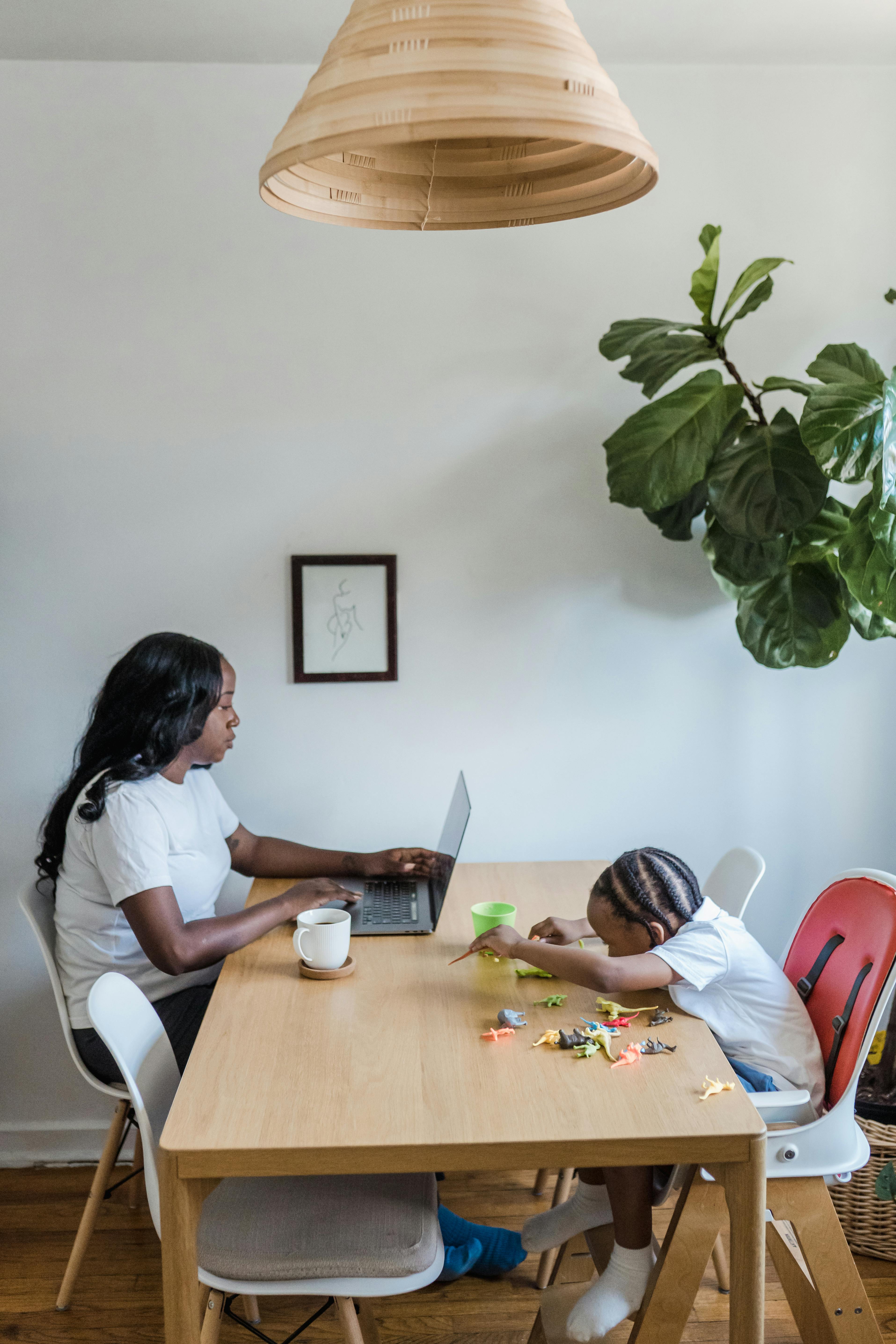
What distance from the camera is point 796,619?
242 centimetres

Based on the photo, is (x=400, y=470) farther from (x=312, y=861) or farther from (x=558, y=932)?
(x=558, y=932)

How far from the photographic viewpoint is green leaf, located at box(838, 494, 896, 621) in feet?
7.24

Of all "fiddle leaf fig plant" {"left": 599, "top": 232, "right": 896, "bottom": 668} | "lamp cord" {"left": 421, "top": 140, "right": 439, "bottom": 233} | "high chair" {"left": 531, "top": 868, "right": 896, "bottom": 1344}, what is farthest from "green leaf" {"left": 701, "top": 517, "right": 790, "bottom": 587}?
"lamp cord" {"left": 421, "top": 140, "right": 439, "bottom": 233}

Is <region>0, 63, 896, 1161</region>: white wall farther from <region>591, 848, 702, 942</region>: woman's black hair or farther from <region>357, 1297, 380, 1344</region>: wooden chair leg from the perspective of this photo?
<region>357, 1297, 380, 1344</region>: wooden chair leg

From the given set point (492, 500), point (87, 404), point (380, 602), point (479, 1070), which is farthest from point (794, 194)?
point (479, 1070)

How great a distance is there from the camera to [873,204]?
280 cm

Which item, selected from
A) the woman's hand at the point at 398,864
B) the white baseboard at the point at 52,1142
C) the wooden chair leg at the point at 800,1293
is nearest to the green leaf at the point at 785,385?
the woman's hand at the point at 398,864

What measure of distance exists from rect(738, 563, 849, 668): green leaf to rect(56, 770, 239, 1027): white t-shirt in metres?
→ 1.37

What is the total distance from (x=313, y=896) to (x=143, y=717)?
21.0 inches

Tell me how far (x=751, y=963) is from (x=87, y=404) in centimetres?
211

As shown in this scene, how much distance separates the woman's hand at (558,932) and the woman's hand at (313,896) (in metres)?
0.42

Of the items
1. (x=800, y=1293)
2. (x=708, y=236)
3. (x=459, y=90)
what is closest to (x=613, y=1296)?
(x=800, y=1293)

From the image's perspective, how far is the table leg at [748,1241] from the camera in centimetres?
141

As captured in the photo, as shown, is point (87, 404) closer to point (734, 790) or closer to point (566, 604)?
point (566, 604)
